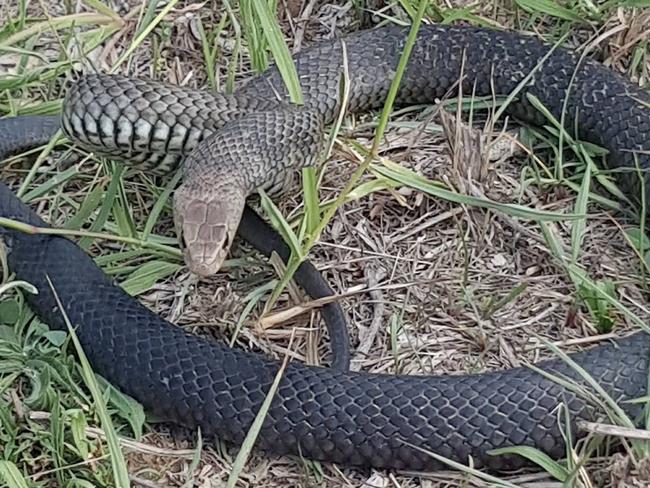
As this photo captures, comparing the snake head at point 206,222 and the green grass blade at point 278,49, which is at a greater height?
the green grass blade at point 278,49

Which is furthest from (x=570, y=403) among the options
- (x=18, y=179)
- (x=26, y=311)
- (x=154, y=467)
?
(x=18, y=179)

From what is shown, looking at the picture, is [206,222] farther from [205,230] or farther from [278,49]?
[278,49]

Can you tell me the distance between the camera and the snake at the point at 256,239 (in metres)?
3.37

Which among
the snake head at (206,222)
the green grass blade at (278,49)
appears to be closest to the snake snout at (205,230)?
the snake head at (206,222)

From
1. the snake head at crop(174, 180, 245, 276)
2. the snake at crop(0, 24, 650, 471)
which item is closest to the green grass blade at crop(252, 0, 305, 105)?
the snake at crop(0, 24, 650, 471)

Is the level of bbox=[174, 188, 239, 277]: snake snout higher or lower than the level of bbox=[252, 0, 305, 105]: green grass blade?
lower

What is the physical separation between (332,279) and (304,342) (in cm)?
32

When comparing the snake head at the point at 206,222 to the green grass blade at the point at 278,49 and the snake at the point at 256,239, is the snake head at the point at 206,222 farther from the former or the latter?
the green grass blade at the point at 278,49

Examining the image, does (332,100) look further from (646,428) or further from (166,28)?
(646,428)

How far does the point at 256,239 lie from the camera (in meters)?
4.04

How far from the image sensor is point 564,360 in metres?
3.32

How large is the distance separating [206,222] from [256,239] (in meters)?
0.28

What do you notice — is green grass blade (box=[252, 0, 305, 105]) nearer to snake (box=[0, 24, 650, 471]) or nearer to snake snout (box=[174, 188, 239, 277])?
snake (box=[0, 24, 650, 471])

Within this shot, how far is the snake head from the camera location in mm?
3723
